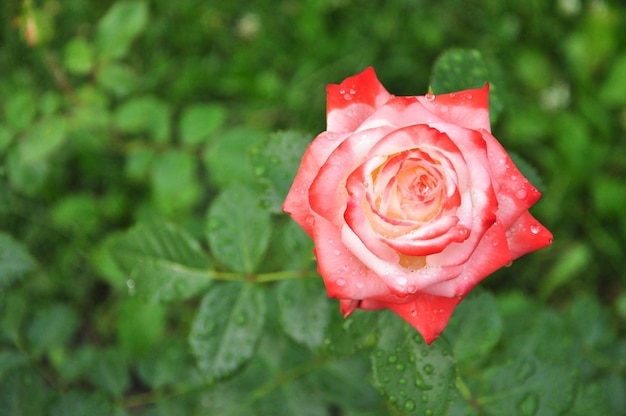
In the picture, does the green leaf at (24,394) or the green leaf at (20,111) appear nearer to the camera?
the green leaf at (24,394)

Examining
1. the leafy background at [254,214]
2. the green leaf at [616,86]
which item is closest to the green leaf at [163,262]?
the leafy background at [254,214]

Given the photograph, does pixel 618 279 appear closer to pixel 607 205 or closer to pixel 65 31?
pixel 607 205

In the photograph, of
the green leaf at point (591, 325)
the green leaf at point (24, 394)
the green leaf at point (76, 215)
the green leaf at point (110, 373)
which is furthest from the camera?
the green leaf at point (76, 215)

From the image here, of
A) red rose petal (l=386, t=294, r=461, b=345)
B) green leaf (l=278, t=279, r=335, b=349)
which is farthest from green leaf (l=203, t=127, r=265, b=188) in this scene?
red rose petal (l=386, t=294, r=461, b=345)

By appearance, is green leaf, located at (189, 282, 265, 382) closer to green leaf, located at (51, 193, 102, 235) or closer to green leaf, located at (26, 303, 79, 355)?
green leaf, located at (26, 303, 79, 355)

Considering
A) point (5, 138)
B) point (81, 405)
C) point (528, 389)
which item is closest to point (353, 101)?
point (528, 389)

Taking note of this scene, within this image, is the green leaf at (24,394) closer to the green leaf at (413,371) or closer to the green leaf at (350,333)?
the green leaf at (350,333)
